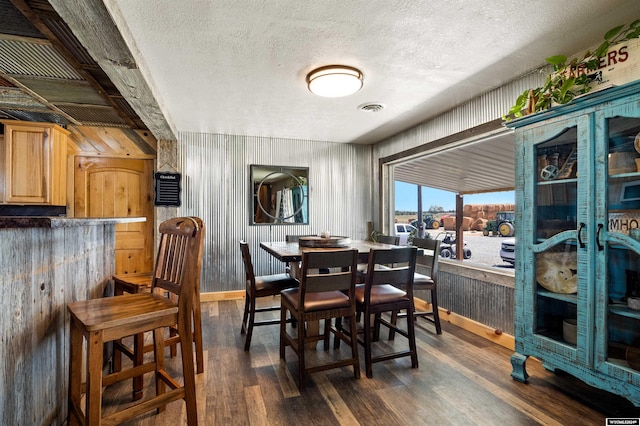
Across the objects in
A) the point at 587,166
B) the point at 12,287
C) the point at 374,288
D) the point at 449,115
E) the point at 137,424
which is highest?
the point at 449,115

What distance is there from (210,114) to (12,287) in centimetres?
269

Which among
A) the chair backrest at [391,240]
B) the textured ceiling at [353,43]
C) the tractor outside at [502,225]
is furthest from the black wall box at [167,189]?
the tractor outside at [502,225]

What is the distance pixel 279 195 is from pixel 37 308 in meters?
3.43

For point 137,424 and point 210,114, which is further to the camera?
point 210,114

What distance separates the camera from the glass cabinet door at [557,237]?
1.98m

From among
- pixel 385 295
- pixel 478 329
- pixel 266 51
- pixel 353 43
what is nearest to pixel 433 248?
pixel 478 329

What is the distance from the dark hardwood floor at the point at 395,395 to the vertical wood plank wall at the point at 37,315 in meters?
0.52

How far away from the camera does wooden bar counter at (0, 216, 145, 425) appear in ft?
4.08

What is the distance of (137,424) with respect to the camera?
70.4 inches

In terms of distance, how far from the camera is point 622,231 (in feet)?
5.74

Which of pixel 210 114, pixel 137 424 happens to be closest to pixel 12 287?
pixel 137 424

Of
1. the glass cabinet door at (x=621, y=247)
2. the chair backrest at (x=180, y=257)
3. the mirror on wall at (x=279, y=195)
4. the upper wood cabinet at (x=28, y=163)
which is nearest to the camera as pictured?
the chair backrest at (x=180, y=257)

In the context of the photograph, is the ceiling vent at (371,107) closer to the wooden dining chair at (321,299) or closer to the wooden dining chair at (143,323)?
the wooden dining chair at (321,299)

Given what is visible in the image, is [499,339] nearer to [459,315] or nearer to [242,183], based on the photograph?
[459,315]
